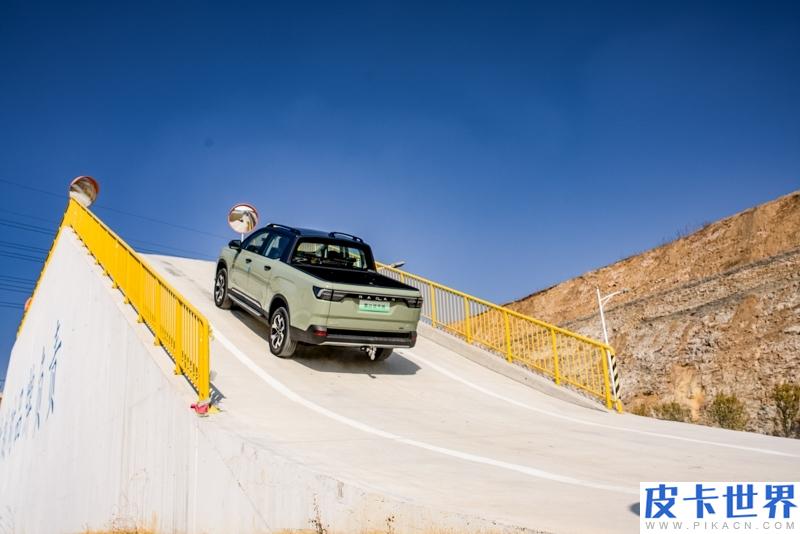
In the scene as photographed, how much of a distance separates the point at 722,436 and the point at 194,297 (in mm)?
9900

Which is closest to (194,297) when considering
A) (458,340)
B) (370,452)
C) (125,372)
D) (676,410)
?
(125,372)

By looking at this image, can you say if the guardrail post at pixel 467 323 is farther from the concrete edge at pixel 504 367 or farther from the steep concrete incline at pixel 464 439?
the steep concrete incline at pixel 464 439

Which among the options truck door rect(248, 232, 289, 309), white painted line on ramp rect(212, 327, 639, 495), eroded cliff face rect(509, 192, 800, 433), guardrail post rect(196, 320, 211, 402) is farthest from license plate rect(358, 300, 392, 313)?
eroded cliff face rect(509, 192, 800, 433)

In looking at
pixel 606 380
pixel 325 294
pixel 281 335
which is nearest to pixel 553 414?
pixel 606 380

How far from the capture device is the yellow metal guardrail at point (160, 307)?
6129 mm

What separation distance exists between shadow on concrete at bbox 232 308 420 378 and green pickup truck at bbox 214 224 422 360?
0.26 m

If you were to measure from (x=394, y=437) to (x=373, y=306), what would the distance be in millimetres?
2729

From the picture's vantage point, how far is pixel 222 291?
11.4m

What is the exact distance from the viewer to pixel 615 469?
4980mm

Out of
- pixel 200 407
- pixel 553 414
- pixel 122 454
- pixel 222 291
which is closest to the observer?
pixel 200 407

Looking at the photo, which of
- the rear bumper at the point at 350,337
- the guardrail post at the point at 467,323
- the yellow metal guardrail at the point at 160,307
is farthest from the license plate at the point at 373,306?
the guardrail post at the point at 467,323

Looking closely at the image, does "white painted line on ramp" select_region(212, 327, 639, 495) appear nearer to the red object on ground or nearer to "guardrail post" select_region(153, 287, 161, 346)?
"guardrail post" select_region(153, 287, 161, 346)

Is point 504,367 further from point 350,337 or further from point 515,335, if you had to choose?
point 350,337

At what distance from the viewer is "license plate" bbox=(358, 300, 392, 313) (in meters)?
8.21
